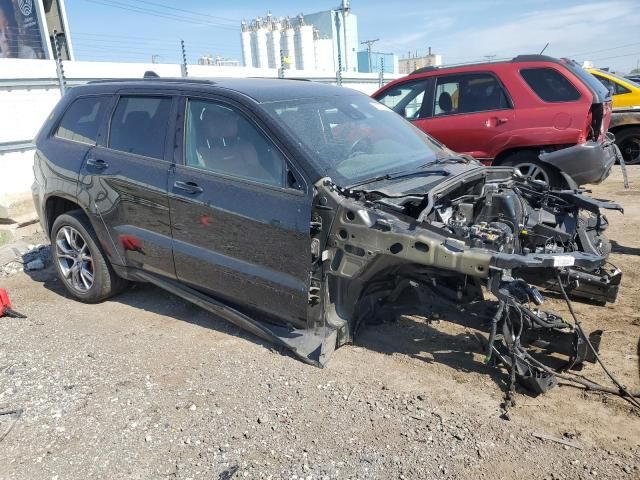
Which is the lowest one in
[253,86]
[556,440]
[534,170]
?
[556,440]

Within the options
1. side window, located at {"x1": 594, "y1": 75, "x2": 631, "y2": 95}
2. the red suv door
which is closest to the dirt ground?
the red suv door

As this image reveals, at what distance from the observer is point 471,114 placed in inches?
276

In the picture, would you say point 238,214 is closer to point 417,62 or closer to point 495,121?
point 495,121

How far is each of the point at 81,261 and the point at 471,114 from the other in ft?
16.7

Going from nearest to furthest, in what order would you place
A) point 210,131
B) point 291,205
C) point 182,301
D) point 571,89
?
point 291,205 → point 210,131 → point 182,301 → point 571,89

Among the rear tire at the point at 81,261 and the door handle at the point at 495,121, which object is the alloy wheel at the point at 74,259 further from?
the door handle at the point at 495,121

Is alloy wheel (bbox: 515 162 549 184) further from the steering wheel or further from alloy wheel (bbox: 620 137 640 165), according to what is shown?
alloy wheel (bbox: 620 137 640 165)

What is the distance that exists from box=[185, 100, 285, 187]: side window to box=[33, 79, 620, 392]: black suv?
1 cm

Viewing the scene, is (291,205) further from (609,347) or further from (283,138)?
(609,347)

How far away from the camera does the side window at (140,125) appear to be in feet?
13.3

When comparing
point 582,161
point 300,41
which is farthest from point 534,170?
point 300,41

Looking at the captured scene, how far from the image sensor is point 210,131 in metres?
3.83

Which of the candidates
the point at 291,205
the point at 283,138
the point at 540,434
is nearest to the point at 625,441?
the point at 540,434

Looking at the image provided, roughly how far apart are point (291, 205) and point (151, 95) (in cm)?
173
